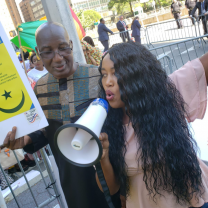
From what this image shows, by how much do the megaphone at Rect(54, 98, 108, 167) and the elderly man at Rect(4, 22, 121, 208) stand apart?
2.18 feet

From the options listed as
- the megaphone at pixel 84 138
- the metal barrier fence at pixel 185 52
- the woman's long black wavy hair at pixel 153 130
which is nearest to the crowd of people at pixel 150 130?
the woman's long black wavy hair at pixel 153 130

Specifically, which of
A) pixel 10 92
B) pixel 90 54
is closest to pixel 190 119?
pixel 10 92

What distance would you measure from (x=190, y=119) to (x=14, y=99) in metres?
1.13

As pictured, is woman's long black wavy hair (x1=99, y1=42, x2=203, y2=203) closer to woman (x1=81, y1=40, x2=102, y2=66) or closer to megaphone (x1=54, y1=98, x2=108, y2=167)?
megaphone (x1=54, y1=98, x2=108, y2=167)

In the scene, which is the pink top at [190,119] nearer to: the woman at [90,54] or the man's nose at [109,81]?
the man's nose at [109,81]

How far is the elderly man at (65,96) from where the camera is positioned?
181 centimetres

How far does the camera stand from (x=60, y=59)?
1800 mm

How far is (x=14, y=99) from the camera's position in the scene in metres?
1.52

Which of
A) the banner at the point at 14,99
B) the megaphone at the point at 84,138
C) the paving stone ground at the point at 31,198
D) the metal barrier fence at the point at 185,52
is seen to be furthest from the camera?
the metal barrier fence at the point at 185,52

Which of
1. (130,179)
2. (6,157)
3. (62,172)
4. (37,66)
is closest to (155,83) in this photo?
(130,179)

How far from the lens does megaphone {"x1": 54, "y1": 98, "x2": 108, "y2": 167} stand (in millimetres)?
1031

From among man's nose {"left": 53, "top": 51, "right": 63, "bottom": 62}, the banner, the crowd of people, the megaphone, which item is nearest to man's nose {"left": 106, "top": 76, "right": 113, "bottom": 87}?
the crowd of people

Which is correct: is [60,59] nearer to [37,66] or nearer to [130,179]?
[130,179]

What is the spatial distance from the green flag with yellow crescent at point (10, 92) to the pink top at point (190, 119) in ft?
2.27
